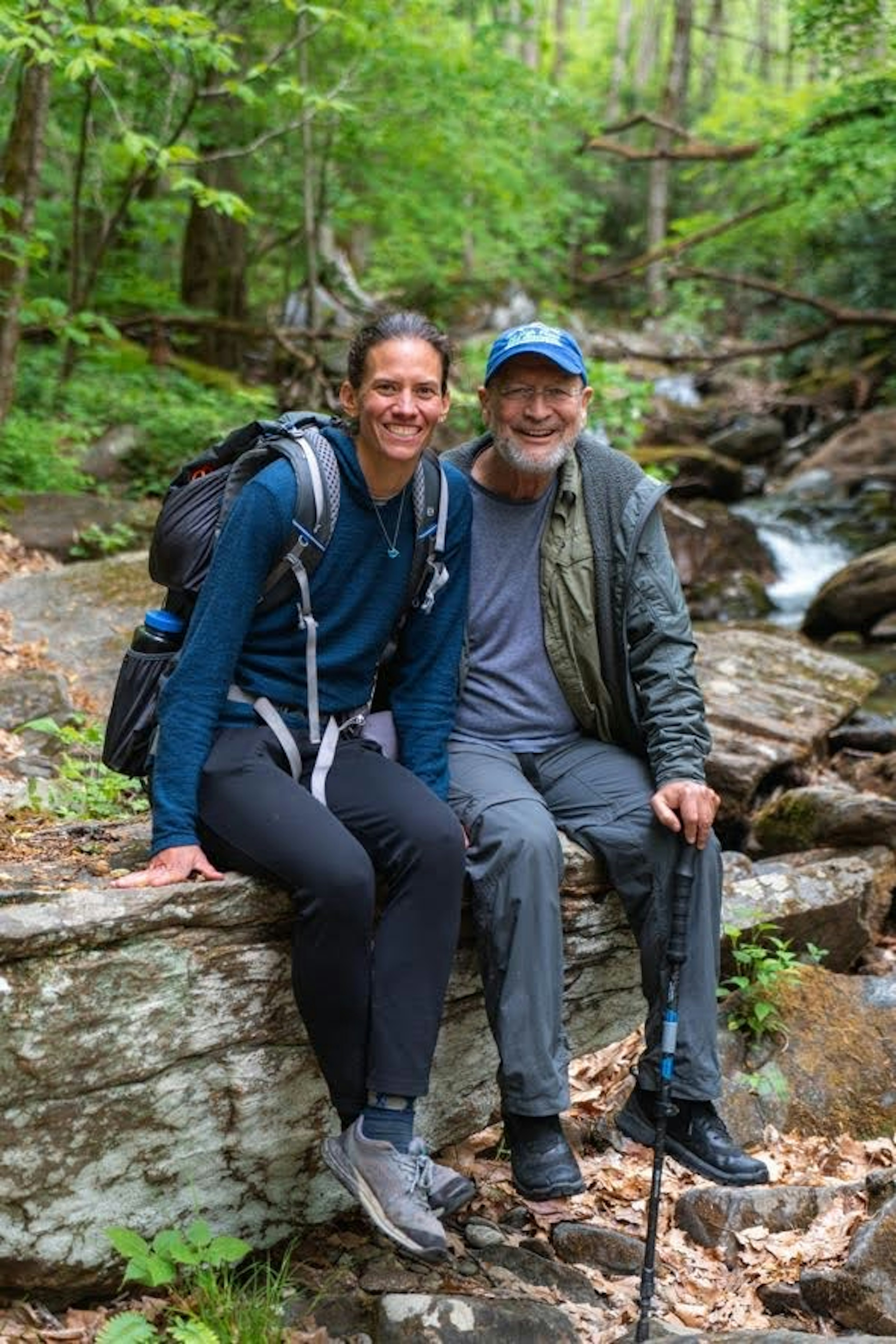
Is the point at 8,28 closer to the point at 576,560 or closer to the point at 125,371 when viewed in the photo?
the point at 576,560

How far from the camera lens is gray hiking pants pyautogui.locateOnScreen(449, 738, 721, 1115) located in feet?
11.0

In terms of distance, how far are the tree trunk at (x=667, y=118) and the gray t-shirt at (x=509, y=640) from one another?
16.0 m

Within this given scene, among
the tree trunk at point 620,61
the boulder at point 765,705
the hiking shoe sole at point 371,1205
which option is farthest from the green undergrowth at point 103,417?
the tree trunk at point 620,61

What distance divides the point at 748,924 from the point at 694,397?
55.2 feet

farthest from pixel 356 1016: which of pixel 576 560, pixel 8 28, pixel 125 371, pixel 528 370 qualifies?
pixel 125 371

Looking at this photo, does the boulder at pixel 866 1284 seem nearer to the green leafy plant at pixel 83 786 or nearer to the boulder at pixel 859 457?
the green leafy plant at pixel 83 786

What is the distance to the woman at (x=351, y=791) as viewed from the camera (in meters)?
3.05

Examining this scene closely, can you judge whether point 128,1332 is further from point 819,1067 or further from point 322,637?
point 819,1067

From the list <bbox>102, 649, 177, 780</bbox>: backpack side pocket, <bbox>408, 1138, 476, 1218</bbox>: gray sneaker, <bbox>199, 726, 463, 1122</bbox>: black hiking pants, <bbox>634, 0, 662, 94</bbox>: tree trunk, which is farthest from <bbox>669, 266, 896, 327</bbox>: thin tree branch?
<bbox>634, 0, 662, 94</bbox>: tree trunk

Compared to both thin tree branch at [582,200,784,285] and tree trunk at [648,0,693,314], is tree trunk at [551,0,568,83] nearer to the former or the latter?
tree trunk at [648,0,693,314]

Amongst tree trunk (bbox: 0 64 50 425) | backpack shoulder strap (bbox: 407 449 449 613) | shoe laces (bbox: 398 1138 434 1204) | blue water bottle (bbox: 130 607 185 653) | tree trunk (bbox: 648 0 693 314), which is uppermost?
tree trunk (bbox: 648 0 693 314)

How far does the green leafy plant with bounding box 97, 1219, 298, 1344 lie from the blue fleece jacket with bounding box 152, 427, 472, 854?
0.98 metres

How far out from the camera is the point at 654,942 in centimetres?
361

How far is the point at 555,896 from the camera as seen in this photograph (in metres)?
3.40
